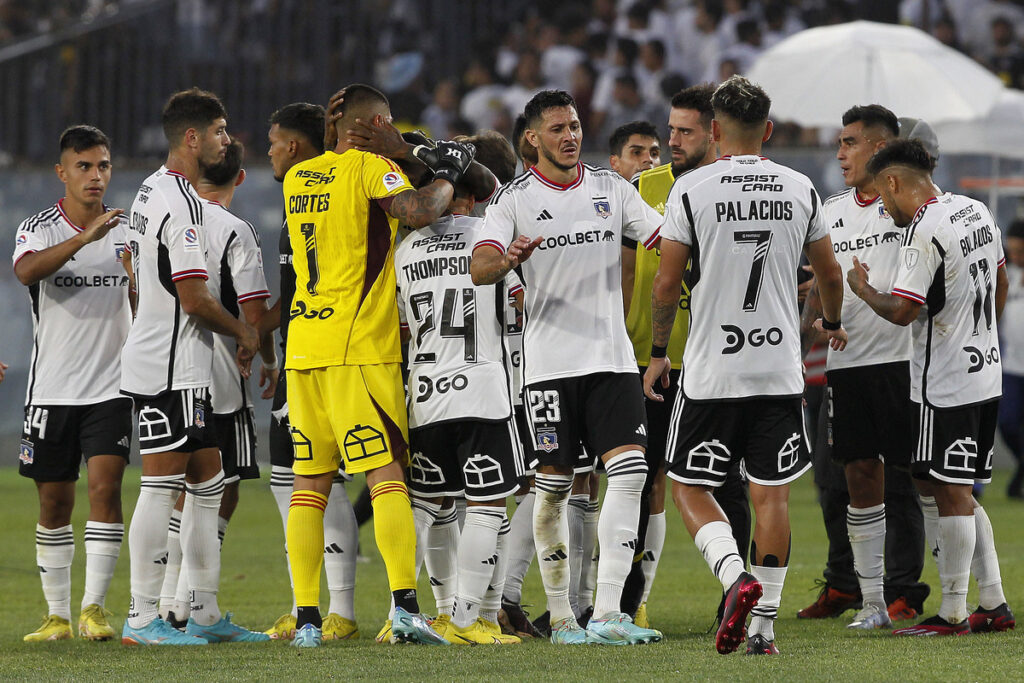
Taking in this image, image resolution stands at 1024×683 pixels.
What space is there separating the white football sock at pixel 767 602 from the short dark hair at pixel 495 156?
8.50 ft

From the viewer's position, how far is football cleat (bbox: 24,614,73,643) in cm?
667

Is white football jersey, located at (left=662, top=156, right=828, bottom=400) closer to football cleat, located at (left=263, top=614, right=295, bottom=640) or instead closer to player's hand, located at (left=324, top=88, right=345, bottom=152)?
player's hand, located at (left=324, top=88, right=345, bottom=152)

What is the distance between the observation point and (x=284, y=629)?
6.84m

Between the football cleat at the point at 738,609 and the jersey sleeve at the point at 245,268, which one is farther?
the jersey sleeve at the point at 245,268

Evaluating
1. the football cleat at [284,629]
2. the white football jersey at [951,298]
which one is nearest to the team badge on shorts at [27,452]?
the football cleat at [284,629]

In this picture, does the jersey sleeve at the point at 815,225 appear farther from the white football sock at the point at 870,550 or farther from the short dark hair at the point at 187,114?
the short dark hair at the point at 187,114

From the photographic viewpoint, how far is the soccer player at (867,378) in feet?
22.8

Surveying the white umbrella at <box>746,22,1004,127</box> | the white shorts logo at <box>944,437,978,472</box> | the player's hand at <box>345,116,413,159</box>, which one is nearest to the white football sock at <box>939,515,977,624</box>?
the white shorts logo at <box>944,437,978,472</box>

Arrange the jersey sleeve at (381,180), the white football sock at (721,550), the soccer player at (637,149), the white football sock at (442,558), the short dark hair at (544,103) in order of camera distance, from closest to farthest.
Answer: the white football sock at (721,550), the jersey sleeve at (381,180), the short dark hair at (544,103), the white football sock at (442,558), the soccer player at (637,149)

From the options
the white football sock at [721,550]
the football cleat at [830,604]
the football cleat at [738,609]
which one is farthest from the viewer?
the football cleat at [830,604]

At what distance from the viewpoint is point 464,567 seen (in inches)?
241

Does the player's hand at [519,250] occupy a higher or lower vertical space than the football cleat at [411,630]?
higher

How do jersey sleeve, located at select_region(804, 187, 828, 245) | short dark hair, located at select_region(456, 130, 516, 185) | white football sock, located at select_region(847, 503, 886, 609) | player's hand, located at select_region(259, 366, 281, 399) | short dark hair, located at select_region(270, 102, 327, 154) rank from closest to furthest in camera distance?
1. jersey sleeve, located at select_region(804, 187, 828, 245)
2. white football sock, located at select_region(847, 503, 886, 609)
3. short dark hair, located at select_region(270, 102, 327, 154)
4. short dark hair, located at select_region(456, 130, 516, 185)
5. player's hand, located at select_region(259, 366, 281, 399)

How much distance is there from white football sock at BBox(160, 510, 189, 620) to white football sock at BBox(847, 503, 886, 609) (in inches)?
133
